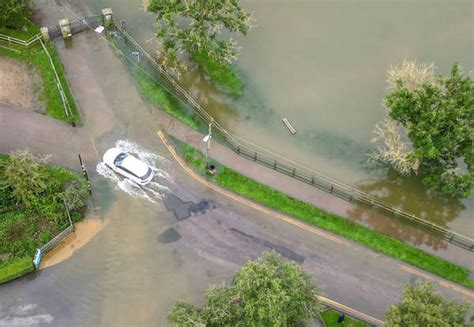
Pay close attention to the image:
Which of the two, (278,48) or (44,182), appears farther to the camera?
(278,48)

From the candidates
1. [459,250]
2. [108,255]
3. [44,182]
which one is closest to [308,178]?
[459,250]

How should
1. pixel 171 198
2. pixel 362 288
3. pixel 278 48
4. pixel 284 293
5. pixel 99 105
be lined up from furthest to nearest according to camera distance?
pixel 278 48, pixel 99 105, pixel 171 198, pixel 362 288, pixel 284 293

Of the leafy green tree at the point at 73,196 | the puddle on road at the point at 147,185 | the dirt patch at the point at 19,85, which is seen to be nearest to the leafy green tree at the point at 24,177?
the leafy green tree at the point at 73,196

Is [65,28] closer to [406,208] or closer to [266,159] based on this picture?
[266,159]

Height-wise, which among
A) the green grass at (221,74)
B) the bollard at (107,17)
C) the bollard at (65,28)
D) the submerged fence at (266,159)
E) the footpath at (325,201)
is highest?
the bollard at (107,17)

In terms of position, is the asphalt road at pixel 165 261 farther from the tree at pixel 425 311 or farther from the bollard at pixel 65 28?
the bollard at pixel 65 28

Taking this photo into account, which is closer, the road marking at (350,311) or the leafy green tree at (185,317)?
the leafy green tree at (185,317)

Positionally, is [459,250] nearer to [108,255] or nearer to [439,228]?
[439,228]
